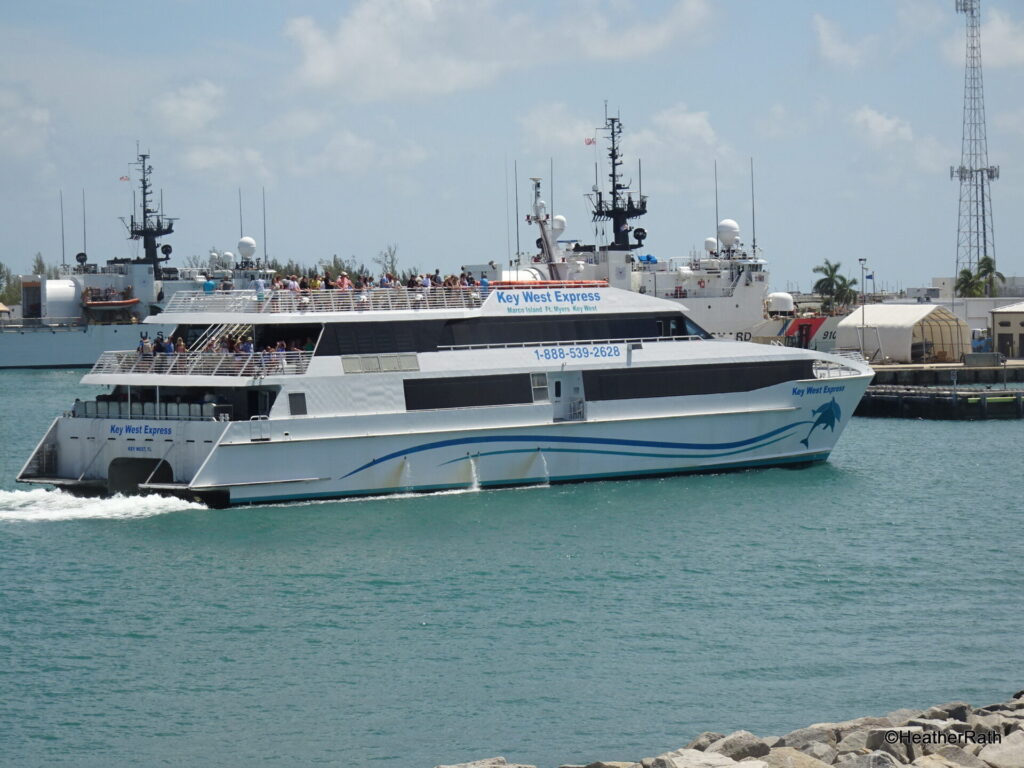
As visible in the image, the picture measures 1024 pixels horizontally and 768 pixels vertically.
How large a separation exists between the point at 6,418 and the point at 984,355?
36089 mm

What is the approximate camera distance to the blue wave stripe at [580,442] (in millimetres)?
25047

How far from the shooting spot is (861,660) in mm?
15422

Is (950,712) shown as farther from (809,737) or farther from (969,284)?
Result: (969,284)

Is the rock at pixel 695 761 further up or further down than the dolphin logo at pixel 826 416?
further down

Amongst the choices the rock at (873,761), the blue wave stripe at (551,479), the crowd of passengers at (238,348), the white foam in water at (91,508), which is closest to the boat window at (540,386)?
the blue wave stripe at (551,479)

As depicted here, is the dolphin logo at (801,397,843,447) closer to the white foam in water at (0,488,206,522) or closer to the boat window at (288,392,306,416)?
the boat window at (288,392,306,416)

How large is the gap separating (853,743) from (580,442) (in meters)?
14.8

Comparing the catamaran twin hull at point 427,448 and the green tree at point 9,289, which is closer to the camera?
the catamaran twin hull at point 427,448

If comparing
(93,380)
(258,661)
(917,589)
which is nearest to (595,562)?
(917,589)

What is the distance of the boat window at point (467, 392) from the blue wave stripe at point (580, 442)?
65 centimetres

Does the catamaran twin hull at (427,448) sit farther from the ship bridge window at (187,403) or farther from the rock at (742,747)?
the rock at (742,747)

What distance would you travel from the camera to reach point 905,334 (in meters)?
55.1

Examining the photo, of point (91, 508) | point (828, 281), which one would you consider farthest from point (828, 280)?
point (91, 508)

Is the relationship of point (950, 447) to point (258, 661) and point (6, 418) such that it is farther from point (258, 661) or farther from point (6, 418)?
point (6, 418)
